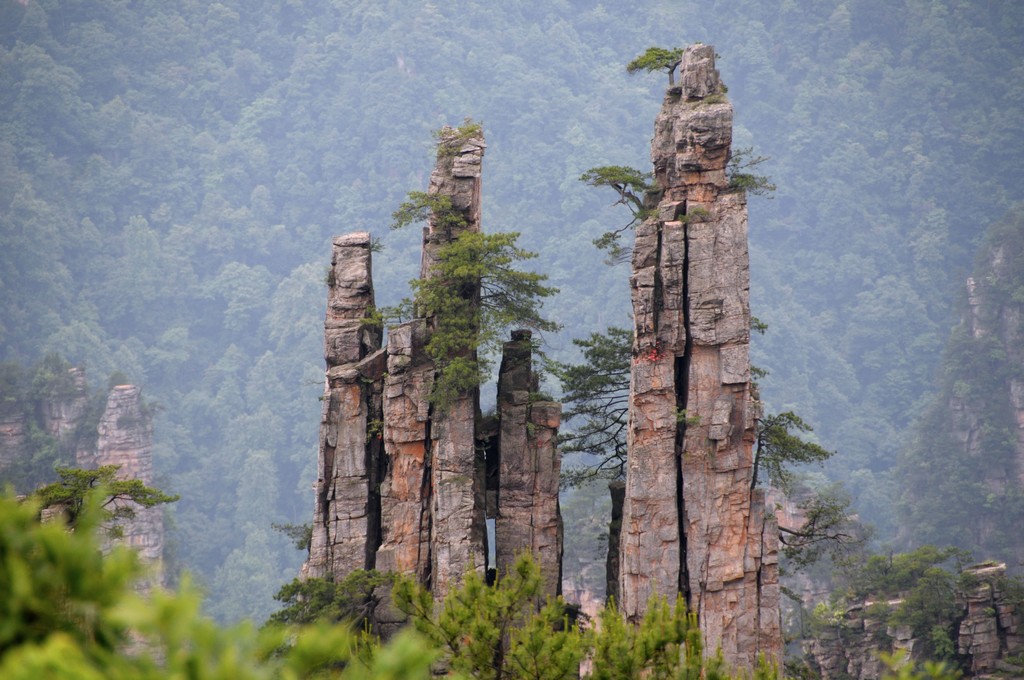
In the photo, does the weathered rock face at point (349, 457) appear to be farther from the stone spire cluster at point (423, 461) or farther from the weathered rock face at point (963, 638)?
the weathered rock face at point (963, 638)

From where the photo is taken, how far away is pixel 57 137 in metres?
120

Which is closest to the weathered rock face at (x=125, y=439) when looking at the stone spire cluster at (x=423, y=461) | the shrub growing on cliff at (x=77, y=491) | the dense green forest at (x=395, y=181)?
the dense green forest at (x=395, y=181)

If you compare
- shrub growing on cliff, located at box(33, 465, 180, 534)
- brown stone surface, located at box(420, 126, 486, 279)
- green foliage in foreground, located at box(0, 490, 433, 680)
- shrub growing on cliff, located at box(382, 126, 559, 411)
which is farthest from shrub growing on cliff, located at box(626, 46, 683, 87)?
green foliage in foreground, located at box(0, 490, 433, 680)

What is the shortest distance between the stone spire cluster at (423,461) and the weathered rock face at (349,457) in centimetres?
2

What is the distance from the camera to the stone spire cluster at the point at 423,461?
28.0 m

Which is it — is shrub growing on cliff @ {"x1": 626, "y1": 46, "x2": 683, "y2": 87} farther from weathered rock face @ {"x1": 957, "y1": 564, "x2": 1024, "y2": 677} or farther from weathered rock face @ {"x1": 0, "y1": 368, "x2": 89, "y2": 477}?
weathered rock face @ {"x1": 0, "y1": 368, "x2": 89, "y2": 477}

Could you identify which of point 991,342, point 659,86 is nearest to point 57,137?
point 659,86

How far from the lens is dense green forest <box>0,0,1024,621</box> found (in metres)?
99.2

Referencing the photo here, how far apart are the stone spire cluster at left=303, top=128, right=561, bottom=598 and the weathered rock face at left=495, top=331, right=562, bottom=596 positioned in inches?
0.9

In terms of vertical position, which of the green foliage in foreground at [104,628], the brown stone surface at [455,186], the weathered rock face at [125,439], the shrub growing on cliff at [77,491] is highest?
the brown stone surface at [455,186]

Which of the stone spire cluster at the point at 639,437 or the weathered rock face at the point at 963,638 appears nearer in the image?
the stone spire cluster at the point at 639,437

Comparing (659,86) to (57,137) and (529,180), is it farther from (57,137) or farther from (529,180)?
(57,137)

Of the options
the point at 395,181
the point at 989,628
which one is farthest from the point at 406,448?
the point at 395,181

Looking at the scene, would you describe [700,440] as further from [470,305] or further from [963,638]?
[963,638]
